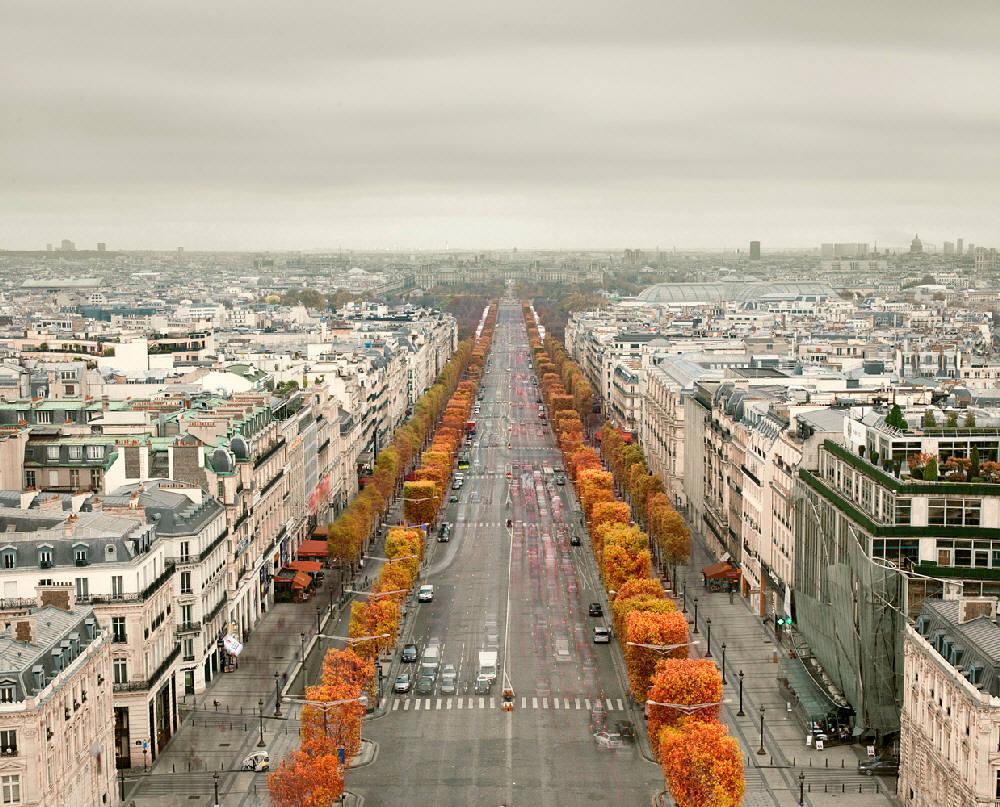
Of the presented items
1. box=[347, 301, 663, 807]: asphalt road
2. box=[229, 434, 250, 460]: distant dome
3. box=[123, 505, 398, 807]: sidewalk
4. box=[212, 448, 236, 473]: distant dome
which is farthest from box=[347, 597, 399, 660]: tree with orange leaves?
box=[229, 434, 250, 460]: distant dome

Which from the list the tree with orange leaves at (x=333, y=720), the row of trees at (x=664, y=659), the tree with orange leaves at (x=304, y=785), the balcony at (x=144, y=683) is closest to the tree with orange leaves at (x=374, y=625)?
the tree with orange leaves at (x=333, y=720)

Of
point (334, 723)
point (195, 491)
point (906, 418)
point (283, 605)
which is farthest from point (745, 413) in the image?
point (334, 723)

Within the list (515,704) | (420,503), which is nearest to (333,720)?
(515,704)

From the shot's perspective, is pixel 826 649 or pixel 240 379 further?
pixel 240 379

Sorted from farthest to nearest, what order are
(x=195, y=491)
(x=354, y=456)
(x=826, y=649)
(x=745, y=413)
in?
(x=354, y=456)
(x=745, y=413)
(x=195, y=491)
(x=826, y=649)

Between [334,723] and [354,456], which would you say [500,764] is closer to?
[334,723]

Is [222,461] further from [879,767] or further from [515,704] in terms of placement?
[879,767]
